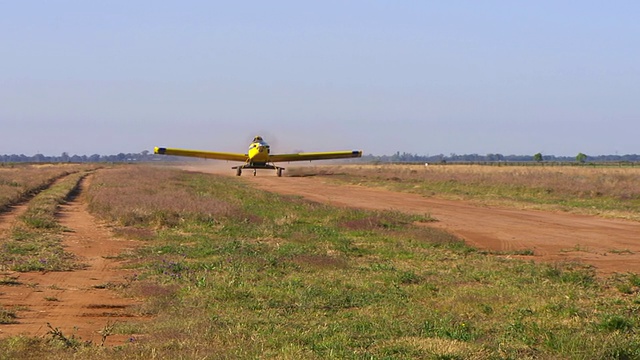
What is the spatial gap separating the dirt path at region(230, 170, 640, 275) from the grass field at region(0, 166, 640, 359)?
5.05 ft

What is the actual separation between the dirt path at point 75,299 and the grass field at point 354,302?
0.38m

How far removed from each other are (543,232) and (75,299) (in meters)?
15.8

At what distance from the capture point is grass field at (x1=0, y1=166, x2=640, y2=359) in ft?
26.6

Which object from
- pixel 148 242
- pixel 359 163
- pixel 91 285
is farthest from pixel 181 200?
pixel 359 163

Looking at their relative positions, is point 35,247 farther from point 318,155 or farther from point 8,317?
point 318,155

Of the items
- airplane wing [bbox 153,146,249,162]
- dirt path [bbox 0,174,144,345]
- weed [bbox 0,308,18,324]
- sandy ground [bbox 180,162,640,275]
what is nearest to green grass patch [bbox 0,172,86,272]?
dirt path [bbox 0,174,144,345]

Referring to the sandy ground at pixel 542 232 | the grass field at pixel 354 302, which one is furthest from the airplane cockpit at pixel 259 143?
the grass field at pixel 354 302

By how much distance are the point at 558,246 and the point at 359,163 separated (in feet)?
322

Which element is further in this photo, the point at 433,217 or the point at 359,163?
the point at 359,163

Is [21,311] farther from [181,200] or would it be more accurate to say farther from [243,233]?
[181,200]

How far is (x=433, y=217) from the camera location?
27422 mm

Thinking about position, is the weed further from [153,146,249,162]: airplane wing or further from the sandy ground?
[153,146,249,162]: airplane wing

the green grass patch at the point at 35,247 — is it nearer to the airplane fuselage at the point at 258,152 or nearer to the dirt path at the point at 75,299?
the dirt path at the point at 75,299

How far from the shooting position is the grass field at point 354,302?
8102 millimetres
